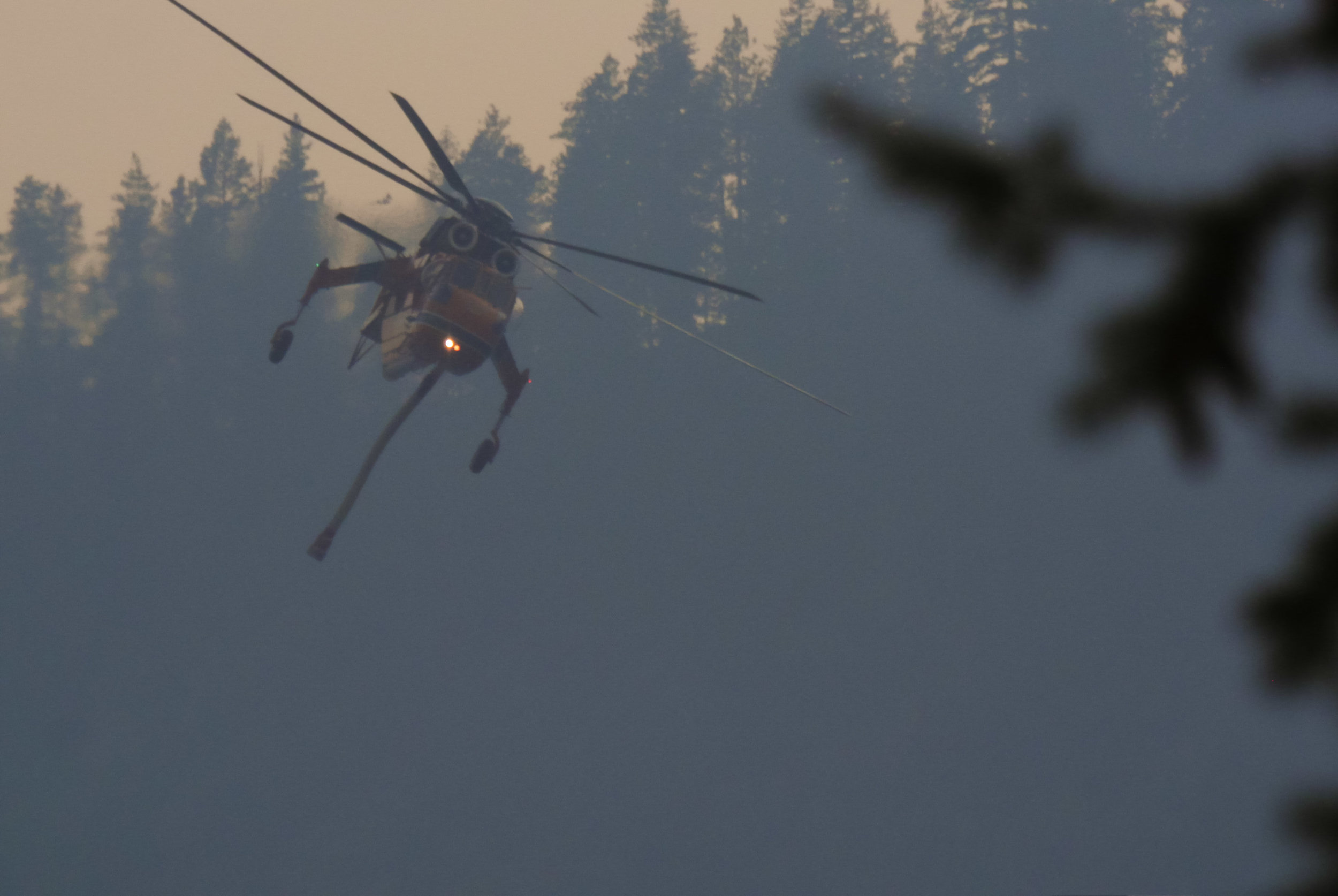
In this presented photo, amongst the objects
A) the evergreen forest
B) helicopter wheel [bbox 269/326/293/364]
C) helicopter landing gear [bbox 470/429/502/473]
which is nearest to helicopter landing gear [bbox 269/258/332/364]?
helicopter wheel [bbox 269/326/293/364]

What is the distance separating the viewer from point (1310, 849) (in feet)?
4.93

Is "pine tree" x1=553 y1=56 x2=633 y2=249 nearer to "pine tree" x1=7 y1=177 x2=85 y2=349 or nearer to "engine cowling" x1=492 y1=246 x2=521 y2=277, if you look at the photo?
"pine tree" x1=7 y1=177 x2=85 y2=349

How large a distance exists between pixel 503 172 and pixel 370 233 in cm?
4619

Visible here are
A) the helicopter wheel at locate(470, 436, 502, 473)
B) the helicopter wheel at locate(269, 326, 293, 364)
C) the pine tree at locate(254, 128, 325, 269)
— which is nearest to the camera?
the helicopter wheel at locate(470, 436, 502, 473)

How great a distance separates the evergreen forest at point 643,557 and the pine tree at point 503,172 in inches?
7.7

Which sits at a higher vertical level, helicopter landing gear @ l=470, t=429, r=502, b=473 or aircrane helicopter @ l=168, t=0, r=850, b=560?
aircrane helicopter @ l=168, t=0, r=850, b=560

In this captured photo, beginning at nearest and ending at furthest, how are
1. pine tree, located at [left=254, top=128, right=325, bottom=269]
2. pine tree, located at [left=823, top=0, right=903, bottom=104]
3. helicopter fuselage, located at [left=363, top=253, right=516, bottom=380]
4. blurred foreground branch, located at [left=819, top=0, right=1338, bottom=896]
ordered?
blurred foreground branch, located at [left=819, top=0, right=1338, bottom=896]
helicopter fuselage, located at [left=363, top=253, right=516, bottom=380]
pine tree, located at [left=823, top=0, right=903, bottom=104]
pine tree, located at [left=254, top=128, right=325, bottom=269]

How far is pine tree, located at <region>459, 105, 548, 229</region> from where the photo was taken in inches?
2323

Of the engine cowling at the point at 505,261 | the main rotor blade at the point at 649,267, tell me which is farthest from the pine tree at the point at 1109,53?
the main rotor blade at the point at 649,267

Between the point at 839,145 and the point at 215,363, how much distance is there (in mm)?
68692

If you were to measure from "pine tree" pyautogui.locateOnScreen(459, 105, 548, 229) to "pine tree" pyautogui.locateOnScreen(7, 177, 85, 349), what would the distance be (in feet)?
73.4

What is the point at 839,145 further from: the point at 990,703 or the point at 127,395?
the point at 127,395

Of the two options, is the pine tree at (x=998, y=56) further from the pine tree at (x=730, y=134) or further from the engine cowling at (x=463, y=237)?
the engine cowling at (x=463, y=237)

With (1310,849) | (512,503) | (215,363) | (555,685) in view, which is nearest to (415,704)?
(555,685)
